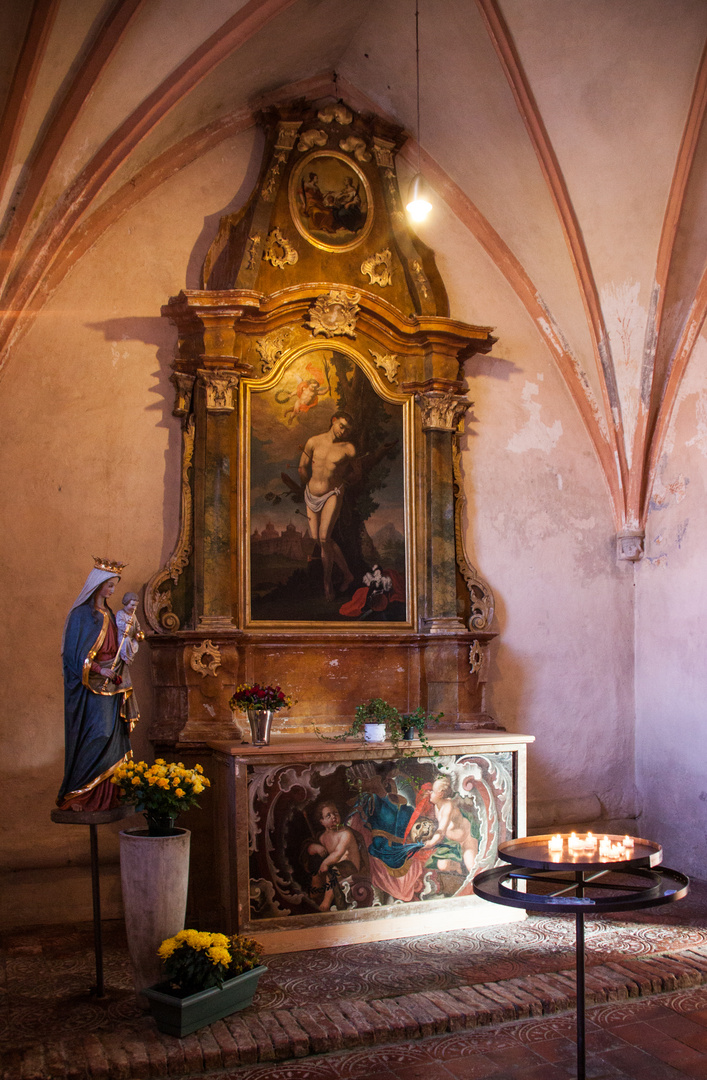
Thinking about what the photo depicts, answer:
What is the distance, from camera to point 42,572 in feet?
20.7

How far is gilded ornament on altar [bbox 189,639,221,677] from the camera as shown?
6.33 m

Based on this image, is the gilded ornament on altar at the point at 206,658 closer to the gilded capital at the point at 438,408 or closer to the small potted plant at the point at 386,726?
the small potted plant at the point at 386,726

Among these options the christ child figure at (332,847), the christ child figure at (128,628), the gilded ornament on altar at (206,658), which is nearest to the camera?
the christ child figure at (128,628)

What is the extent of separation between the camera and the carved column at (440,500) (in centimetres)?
719

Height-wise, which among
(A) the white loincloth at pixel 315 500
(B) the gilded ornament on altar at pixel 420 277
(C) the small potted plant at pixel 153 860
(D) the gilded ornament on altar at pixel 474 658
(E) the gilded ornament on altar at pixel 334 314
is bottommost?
(C) the small potted plant at pixel 153 860

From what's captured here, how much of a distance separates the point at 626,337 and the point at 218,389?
3.47m

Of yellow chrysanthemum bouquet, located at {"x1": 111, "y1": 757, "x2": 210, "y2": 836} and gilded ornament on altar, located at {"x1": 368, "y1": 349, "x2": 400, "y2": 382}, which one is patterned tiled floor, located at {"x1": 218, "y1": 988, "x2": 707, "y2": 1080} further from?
gilded ornament on altar, located at {"x1": 368, "y1": 349, "x2": 400, "y2": 382}

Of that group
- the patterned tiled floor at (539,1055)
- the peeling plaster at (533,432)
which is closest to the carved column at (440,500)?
the peeling plaster at (533,432)

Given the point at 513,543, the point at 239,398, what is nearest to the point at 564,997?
the point at 513,543

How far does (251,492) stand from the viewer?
682cm

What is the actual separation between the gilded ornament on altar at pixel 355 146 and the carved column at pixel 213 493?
2229 mm

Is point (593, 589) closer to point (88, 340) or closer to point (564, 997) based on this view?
point (564, 997)

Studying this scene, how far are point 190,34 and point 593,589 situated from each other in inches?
208

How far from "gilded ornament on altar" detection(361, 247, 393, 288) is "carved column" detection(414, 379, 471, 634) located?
37.1 inches
